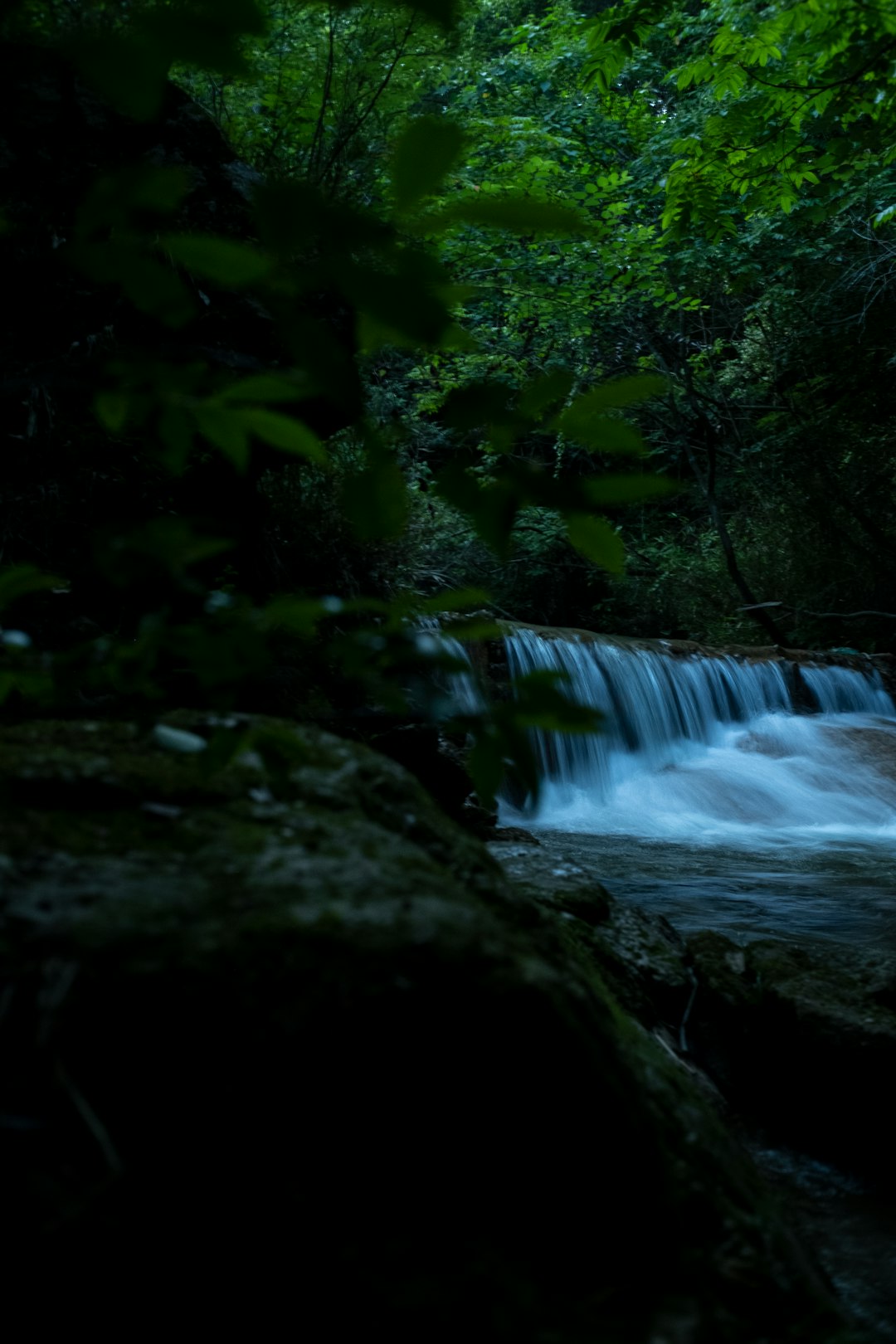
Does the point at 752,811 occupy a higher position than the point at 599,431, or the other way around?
the point at 599,431

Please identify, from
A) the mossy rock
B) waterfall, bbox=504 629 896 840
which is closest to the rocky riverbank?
the mossy rock

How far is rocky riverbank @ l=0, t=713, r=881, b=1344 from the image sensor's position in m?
0.97

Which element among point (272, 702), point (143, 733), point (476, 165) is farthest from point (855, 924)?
point (476, 165)

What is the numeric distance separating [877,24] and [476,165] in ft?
24.7

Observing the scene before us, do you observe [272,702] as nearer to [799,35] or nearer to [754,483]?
[799,35]

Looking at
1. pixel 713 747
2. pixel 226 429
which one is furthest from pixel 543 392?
pixel 713 747

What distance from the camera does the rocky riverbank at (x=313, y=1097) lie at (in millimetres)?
970

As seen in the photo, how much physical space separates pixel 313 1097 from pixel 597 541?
709mm

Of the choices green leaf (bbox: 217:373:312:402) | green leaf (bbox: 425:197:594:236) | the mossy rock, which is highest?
green leaf (bbox: 425:197:594:236)

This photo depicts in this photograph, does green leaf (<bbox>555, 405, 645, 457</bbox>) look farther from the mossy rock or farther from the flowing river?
the flowing river

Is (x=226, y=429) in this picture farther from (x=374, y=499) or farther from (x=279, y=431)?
(x=374, y=499)

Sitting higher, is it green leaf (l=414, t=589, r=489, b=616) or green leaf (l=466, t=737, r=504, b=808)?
green leaf (l=414, t=589, r=489, b=616)

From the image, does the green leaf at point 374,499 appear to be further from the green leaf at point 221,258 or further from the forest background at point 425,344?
the green leaf at point 221,258

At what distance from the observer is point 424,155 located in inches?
31.8
